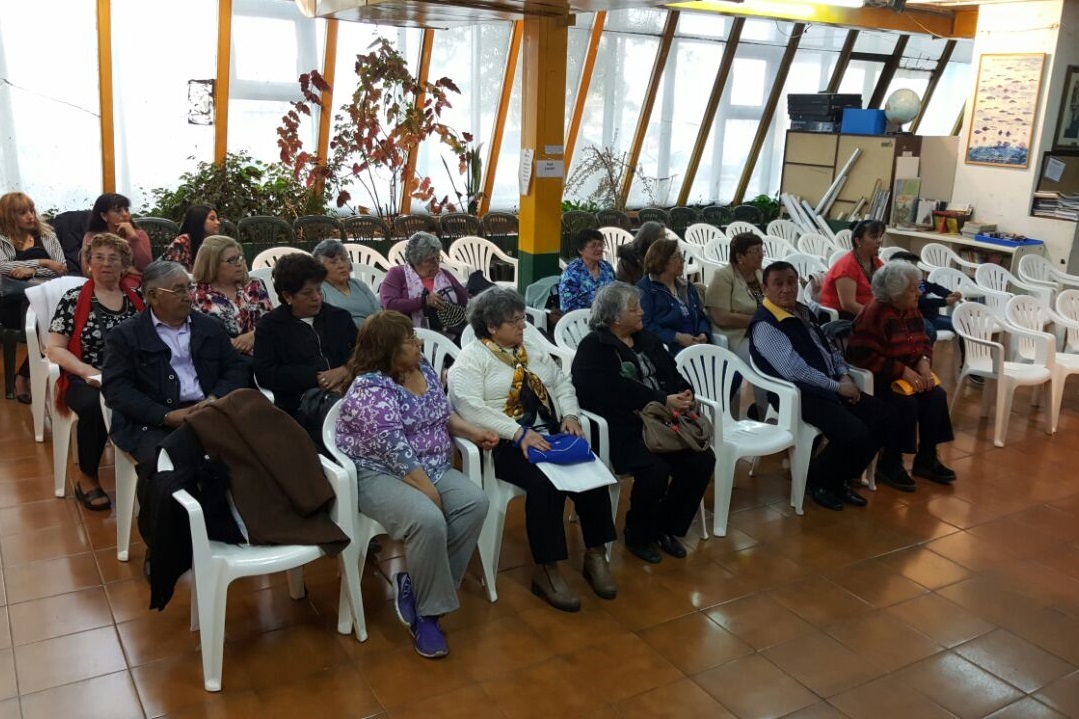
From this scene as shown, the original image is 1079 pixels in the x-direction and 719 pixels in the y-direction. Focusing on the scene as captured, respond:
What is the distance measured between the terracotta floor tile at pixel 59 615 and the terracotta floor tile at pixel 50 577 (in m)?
0.05

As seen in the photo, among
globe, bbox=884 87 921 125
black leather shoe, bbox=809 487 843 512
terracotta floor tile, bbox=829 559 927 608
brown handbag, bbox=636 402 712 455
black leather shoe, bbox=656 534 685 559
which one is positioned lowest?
terracotta floor tile, bbox=829 559 927 608

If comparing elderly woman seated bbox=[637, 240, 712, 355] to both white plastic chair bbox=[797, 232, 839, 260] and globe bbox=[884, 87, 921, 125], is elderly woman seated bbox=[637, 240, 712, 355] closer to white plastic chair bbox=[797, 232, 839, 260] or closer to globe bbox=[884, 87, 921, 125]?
white plastic chair bbox=[797, 232, 839, 260]

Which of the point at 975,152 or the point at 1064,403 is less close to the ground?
the point at 975,152

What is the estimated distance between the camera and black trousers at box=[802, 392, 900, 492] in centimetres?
455

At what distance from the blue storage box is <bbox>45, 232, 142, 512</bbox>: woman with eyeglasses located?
7743 millimetres

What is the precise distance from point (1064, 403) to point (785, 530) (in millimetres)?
3330

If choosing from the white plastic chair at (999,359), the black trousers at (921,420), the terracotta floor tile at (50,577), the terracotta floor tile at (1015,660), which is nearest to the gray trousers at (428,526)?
the terracotta floor tile at (50,577)

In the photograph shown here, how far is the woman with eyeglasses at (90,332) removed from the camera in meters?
4.10

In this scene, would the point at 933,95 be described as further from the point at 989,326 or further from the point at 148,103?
the point at 148,103

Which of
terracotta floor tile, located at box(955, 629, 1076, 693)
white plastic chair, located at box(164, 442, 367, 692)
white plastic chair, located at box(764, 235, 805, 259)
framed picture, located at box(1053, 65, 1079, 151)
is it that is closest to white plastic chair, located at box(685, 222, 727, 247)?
white plastic chair, located at box(764, 235, 805, 259)

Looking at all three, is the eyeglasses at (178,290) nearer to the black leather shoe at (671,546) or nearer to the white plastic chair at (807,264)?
the black leather shoe at (671,546)

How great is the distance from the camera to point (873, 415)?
15.5 feet

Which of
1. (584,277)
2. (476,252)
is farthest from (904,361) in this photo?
(476,252)

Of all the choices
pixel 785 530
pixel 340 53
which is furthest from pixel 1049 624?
pixel 340 53
